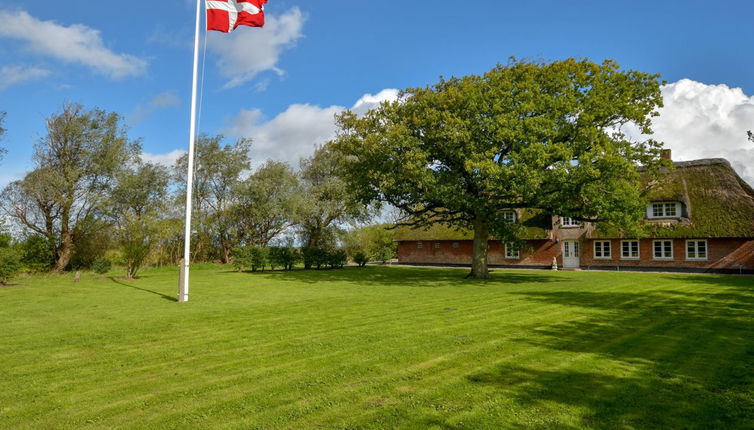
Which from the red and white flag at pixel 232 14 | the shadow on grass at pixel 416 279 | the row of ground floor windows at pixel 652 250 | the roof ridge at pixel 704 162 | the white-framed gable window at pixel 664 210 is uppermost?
the red and white flag at pixel 232 14

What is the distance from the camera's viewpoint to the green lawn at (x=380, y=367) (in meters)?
4.68

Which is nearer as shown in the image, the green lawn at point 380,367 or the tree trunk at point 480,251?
the green lawn at point 380,367

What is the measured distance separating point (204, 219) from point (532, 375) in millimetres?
36693

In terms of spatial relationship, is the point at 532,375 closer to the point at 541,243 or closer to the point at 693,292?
the point at 693,292

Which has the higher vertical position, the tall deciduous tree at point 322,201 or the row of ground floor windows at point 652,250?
the tall deciduous tree at point 322,201

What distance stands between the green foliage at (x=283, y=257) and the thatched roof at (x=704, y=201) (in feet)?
37.5

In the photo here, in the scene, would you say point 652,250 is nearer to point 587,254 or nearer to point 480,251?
point 587,254

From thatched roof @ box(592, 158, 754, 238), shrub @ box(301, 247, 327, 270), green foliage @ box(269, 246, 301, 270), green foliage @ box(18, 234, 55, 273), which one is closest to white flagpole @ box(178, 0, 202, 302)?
green foliage @ box(269, 246, 301, 270)

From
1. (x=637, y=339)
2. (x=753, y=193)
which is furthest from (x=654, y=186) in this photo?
(x=637, y=339)

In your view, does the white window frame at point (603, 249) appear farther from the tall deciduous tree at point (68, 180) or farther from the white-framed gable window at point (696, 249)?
the tall deciduous tree at point (68, 180)

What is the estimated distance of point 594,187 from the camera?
20.2 metres

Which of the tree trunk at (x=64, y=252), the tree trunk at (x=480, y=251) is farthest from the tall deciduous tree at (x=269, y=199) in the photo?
the tree trunk at (x=480, y=251)

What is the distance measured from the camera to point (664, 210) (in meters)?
32.9

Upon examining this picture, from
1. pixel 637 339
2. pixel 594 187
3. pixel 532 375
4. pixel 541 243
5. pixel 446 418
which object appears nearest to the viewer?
pixel 446 418
